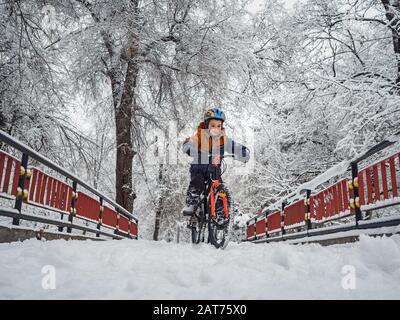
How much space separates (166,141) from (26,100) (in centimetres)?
458

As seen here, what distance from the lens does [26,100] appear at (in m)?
7.96

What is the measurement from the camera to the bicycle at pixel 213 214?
5.79m

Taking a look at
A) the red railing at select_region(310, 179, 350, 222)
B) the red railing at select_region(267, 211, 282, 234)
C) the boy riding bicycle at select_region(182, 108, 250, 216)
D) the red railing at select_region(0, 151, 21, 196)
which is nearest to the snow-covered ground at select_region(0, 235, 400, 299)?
the red railing at select_region(0, 151, 21, 196)

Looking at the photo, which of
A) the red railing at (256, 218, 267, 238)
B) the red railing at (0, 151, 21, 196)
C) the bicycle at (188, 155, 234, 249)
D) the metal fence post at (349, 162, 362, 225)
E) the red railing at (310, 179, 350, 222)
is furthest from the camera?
the red railing at (256, 218, 267, 238)

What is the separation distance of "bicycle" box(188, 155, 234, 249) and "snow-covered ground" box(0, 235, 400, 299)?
2.66 meters

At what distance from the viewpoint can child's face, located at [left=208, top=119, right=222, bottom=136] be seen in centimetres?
611

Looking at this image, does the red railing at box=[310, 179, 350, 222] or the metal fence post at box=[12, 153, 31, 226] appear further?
the red railing at box=[310, 179, 350, 222]

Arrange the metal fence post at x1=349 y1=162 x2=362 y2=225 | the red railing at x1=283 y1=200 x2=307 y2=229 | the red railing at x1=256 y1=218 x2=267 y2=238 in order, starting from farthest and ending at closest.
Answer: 1. the red railing at x1=256 y1=218 x2=267 y2=238
2. the red railing at x1=283 y1=200 x2=307 y2=229
3. the metal fence post at x1=349 y1=162 x2=362 y2=225

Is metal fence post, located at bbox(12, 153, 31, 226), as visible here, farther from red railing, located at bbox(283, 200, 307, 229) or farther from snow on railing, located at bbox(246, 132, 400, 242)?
red railing, located at bbox(283, 200, 307, 229)

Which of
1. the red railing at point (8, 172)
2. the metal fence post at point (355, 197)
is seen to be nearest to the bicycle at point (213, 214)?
the metal fence post at point (355, 197)

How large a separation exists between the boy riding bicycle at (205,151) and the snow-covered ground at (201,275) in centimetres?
290

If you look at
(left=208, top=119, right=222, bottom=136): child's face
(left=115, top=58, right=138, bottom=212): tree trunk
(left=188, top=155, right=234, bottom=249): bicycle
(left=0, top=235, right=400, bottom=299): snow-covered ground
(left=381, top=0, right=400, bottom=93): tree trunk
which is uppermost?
(left=381, top=0, right=400, bottom=93): tree trunk

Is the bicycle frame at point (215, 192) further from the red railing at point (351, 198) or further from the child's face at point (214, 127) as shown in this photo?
the red railing at point (351, 198)
